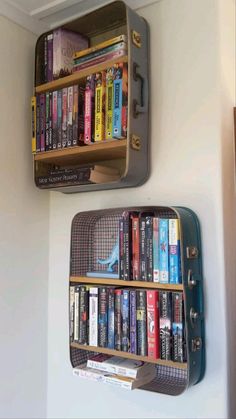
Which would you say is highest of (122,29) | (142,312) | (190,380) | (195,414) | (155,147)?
(122,29)

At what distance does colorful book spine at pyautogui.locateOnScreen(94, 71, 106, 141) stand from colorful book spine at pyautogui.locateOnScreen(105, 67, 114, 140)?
0.01 meters

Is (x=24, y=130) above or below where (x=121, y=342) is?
above

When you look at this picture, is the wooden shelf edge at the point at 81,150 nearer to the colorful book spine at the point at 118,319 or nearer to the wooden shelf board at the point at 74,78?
the wooden shelf board at the point at 74,78

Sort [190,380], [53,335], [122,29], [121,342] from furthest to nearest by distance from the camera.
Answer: [53,335]
[122,29]
[121,342]
[190,380]

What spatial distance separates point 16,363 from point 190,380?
26.3 inches

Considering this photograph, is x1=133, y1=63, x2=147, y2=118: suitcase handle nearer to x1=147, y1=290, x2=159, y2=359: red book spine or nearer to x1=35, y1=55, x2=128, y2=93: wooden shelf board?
x1=35, y1=55, x2=128, y2=93: wooden shelf board

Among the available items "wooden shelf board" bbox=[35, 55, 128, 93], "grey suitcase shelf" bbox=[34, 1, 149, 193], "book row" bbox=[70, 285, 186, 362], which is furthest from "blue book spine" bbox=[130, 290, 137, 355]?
"wooden shelf board" bbox=[35, 55, 128, 93]

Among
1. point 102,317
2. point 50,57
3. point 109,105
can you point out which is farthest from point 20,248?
→ point 50,57

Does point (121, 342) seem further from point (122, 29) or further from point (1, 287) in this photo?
point (122, 29)

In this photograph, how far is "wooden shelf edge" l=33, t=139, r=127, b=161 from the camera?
4.38ft

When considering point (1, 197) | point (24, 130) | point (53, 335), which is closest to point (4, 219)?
point (1, 197)

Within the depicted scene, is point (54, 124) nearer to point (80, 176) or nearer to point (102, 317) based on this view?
point (80, 176)

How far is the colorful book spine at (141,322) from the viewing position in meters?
1.25

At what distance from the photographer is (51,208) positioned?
1690 millimetres
